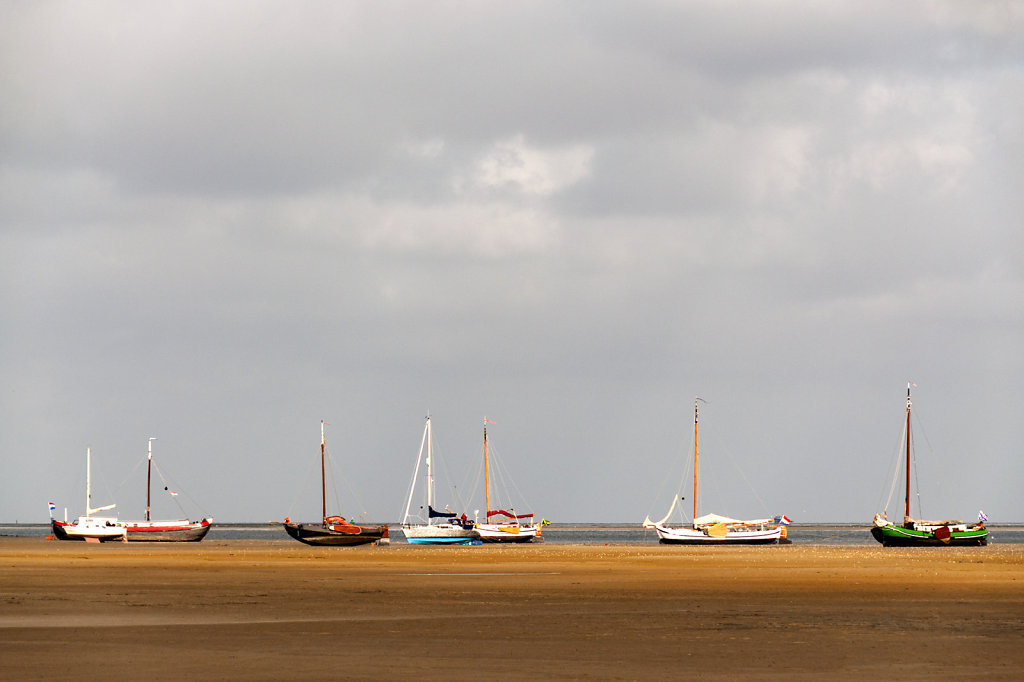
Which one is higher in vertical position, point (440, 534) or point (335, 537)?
→ point (335, 537)

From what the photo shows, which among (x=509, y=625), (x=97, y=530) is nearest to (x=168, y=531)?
(x=97, y=530)

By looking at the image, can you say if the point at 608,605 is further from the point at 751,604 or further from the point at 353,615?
the point at 353,615

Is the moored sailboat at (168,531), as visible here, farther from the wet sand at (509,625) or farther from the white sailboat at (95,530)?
the wet sand at (509,625)

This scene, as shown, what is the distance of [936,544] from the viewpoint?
359ft

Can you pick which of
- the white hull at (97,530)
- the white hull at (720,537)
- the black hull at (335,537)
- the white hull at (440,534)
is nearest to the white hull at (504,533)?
the white hull at (440,534)

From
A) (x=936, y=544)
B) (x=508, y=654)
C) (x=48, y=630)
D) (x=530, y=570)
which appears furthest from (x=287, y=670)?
(x=936, y=544)

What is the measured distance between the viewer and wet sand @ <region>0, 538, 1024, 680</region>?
74.8ft

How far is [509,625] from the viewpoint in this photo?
1214 inches

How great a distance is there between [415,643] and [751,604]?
14.1 meters

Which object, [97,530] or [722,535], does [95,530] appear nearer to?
[97,530]

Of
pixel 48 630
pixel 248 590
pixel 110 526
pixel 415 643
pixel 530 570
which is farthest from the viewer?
pixel 110 526

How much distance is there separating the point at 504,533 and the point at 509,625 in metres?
101

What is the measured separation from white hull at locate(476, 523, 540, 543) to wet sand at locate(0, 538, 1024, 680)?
239 feet

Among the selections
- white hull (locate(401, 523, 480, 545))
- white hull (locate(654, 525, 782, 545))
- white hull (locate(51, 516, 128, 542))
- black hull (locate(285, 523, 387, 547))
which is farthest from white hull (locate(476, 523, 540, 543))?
white hull (locate(51, 516, 128, 542))
